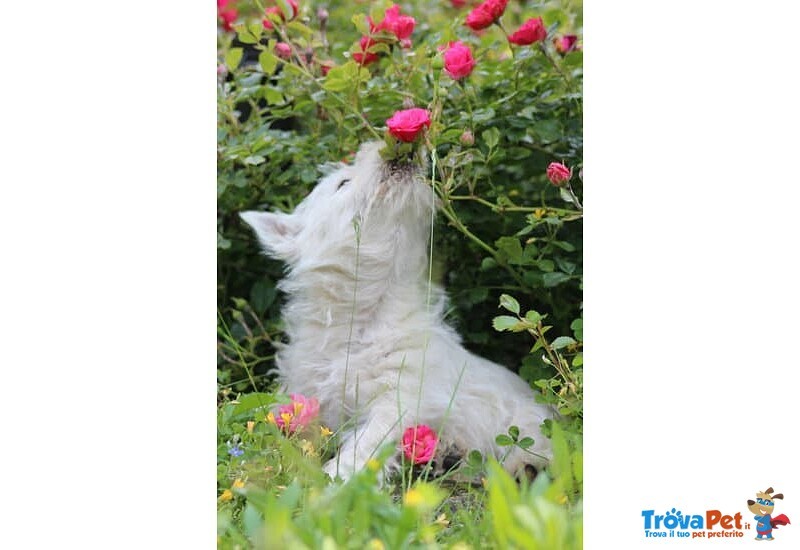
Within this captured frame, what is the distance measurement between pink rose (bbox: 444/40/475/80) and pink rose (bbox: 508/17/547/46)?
19 centimetres

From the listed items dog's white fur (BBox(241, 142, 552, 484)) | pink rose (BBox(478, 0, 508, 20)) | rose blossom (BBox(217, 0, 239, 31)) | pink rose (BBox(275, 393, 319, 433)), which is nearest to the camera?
pink rose (BBox(275, 393, 319, 433))

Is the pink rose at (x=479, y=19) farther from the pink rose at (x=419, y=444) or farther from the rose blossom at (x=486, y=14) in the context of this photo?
the pink rose at (x=419, y=444)

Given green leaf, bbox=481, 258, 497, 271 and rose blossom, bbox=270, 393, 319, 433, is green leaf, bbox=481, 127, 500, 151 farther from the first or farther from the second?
rose blossom, bbox=270, 393, 319, 433

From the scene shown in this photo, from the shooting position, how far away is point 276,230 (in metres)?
3.25

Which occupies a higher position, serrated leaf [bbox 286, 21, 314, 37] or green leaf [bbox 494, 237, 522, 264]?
serrated leaf [bbox 286, 21, 314, 37]

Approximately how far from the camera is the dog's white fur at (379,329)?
9.46 feet

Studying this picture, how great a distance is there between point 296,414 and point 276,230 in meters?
0.74

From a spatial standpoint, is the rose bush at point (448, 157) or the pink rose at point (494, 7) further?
the pink rose at point (494, 7)

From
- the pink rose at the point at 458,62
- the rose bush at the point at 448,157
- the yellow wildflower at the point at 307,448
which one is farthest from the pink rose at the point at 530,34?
the yellow wildflower at the point at 307,448

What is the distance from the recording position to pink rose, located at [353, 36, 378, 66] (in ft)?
10.2
